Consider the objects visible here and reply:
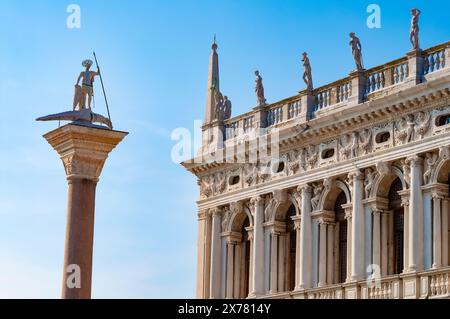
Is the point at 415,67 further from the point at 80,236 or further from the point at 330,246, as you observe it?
the point at 80,236

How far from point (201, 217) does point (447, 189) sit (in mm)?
11039

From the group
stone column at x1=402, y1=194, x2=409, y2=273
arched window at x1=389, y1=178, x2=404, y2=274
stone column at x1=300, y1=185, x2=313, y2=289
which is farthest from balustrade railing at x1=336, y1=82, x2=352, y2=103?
stone column at x1=402, y1=194, x2=409, y2=273

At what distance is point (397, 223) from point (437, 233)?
7.44 ft

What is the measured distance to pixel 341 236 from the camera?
43.6 metres

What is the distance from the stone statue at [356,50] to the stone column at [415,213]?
3.68 metres

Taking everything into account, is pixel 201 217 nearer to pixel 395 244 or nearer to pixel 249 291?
pixel 249 291

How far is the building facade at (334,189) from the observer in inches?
1551

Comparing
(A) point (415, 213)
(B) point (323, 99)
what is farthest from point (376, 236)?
(B) point (323, 99)

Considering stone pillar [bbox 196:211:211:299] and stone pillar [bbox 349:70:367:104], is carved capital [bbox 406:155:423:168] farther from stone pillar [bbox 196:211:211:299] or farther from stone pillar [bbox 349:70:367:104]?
stone pillar [bbox 196:211:211:299]

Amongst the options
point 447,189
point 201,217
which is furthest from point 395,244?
point 201,217

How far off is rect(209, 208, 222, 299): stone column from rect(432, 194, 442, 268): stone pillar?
10.1 metres
